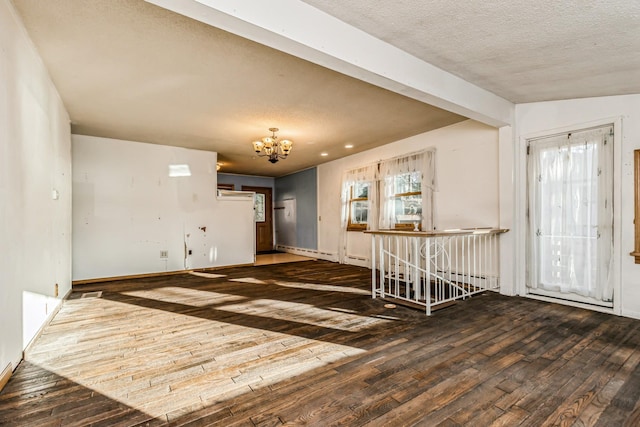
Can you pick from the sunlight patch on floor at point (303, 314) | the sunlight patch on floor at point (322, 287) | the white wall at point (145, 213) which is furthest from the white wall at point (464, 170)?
the white wall at point (145, 213)

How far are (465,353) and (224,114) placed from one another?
393 centimetres

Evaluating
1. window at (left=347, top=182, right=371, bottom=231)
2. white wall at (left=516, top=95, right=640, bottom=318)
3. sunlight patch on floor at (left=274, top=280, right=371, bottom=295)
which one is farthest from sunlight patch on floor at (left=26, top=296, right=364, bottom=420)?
window at (left=347, top=182, right=371, bottom=231)

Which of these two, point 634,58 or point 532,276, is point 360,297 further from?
point 634,58

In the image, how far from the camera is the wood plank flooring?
167cm

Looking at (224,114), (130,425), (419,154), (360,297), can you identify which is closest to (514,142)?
(419,154)

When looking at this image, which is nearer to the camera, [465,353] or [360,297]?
[465,353]

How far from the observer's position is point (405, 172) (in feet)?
18.4

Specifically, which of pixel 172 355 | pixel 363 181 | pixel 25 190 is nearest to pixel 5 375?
pixel 172 355

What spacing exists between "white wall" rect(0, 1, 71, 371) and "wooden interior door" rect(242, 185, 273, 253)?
6281 millimetres

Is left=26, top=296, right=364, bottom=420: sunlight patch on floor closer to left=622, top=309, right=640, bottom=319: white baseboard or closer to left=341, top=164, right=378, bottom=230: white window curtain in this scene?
left=622, top=309, right=640, bottom=319: white baseboard

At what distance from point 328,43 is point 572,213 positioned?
3.45 meters

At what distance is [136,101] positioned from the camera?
374 centimetres

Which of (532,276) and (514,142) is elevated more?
(514,142)

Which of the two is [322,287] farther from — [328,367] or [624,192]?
[624,192]
